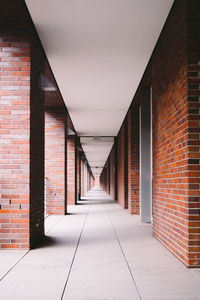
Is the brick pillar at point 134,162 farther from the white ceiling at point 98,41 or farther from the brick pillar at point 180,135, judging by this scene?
the brick pillar at point 180,135

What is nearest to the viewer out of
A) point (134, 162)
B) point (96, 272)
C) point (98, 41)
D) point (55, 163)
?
point (96, 272)

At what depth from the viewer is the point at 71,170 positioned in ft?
43.3

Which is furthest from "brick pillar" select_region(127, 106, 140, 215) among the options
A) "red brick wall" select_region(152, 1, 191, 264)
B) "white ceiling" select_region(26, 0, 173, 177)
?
"red brick wall" select_region(152, 1, 191, 264)

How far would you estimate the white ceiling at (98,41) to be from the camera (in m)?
4.45

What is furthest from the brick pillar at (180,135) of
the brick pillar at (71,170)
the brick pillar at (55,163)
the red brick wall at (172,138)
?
the brick pillar at (71,170)

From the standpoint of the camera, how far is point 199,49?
12.7 ft

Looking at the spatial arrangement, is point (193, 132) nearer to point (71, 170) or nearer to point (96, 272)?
point (96, 272)

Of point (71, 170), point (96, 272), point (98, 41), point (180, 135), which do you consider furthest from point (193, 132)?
point (71, 170)

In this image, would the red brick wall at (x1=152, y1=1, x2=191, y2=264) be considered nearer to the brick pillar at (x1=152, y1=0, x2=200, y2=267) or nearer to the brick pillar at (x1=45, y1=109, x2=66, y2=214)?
the brick pillar at (x1=152, y1=0, x2=200, y2=267)

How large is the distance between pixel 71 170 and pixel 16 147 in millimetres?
8459

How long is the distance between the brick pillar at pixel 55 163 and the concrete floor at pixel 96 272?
4.11m

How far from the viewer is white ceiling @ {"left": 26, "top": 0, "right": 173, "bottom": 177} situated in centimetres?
445

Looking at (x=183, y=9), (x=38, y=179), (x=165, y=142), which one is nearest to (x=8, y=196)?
(x=38, y=179)

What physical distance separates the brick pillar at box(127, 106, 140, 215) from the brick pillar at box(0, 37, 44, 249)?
4916 millimetres
